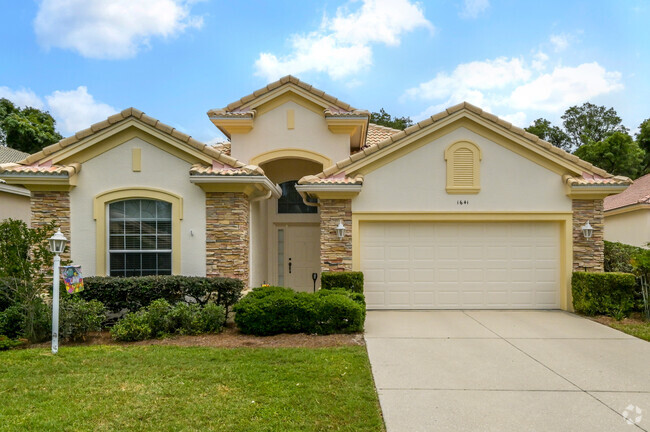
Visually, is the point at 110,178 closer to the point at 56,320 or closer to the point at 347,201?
the point at 56,320

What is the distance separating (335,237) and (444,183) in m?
3.01

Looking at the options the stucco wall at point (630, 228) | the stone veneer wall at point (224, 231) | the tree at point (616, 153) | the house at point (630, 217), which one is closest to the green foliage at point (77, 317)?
the stone veneer wall at point (224, 231)

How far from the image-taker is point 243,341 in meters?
7.77

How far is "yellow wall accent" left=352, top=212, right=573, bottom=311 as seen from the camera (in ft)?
35.1

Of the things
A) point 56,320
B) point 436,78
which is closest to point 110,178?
point 56,320

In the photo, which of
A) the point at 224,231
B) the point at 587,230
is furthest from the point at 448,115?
the point at 224,231

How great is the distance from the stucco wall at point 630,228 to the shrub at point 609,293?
6.93 meters

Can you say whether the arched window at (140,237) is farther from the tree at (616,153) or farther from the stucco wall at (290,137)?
the tree at (616,153)

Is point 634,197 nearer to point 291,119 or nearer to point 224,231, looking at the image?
point 291,119

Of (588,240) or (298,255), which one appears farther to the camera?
(298,255)

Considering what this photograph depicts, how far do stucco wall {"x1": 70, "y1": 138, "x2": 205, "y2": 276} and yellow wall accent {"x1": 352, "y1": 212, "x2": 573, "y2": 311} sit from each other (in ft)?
12.1

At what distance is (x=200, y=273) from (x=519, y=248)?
776cm

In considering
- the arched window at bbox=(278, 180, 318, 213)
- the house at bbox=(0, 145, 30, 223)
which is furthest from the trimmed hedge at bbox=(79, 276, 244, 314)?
the house at bbox=(0, 145, 30, 223)

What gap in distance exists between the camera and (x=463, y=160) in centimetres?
1080
